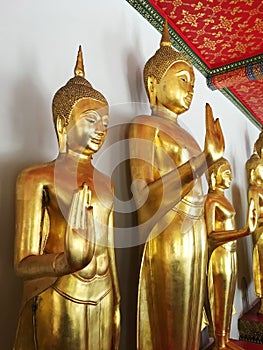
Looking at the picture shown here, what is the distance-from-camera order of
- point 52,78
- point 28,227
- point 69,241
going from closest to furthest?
point 69,241, point 28,227, point 52,78

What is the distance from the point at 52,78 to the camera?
1.15 meters

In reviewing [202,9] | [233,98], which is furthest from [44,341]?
[233,98]

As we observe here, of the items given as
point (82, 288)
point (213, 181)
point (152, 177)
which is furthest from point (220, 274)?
point (82, 288)

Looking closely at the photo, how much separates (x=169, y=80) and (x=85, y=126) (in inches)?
19.4

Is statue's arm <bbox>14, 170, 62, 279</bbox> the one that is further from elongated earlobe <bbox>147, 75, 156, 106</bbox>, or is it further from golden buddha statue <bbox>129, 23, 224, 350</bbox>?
elongated earlobe <bbox>147, 75, 156, 106</bbox>

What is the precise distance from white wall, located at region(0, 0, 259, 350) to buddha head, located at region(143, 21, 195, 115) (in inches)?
5.1

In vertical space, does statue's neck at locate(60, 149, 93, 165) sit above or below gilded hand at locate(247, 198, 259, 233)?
above

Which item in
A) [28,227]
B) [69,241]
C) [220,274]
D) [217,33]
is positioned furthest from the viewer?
[217,33]

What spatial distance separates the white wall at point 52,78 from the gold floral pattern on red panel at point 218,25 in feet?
0.44

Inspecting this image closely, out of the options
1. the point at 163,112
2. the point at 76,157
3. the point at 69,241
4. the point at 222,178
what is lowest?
the point at 69,241

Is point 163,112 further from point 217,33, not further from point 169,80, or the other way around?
point 217,33

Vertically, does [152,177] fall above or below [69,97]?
below

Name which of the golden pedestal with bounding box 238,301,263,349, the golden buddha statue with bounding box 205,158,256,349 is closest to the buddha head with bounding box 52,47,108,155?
the golden buddha statue with bounding box 205,158,256,349

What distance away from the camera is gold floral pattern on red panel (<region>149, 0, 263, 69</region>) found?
162cm
